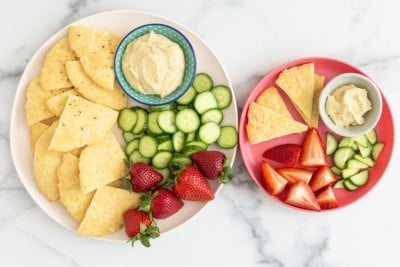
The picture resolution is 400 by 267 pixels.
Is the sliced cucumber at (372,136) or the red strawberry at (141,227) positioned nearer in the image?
the red strawberry at (141,227)

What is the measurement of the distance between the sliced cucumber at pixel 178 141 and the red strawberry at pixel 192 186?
12cm

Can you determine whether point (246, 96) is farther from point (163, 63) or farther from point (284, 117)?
point (163, 63)

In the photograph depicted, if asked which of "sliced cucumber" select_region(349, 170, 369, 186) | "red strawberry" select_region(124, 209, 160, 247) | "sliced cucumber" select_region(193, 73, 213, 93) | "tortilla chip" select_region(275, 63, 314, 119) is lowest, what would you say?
"red strawberry" select_region(124, 209, 160, 247)

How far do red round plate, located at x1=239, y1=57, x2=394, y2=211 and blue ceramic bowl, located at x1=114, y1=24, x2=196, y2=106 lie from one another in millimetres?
304

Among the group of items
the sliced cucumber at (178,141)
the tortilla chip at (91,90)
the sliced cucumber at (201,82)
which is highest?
the sliced cucumber at (201,82)

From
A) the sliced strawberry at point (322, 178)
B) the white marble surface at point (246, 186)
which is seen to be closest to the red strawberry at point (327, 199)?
the sliced strawberry at point (322, 178)

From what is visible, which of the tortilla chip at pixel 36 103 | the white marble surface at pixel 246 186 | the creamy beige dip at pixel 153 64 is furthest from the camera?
the white marble surface at pixel 246 186

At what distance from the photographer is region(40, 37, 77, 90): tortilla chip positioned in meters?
2.94

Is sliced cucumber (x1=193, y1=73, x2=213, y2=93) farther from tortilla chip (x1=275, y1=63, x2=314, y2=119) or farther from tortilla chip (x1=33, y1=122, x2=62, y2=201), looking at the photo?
tortilla chip (x1=33, y1=122, x2=62, y2=201)

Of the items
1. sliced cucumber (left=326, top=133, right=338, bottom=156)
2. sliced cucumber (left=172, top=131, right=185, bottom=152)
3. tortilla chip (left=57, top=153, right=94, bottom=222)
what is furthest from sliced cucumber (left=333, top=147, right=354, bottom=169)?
tortilla chip (left=57, top=153, right=94, bottom=222)

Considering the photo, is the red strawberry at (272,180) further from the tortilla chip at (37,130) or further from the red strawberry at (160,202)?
the tortilla chip at (37,130)

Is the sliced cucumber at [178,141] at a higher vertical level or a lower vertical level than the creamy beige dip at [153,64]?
lower

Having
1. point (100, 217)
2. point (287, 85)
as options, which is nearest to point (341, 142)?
point (287, 85)

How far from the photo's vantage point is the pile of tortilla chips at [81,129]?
2920 mm
